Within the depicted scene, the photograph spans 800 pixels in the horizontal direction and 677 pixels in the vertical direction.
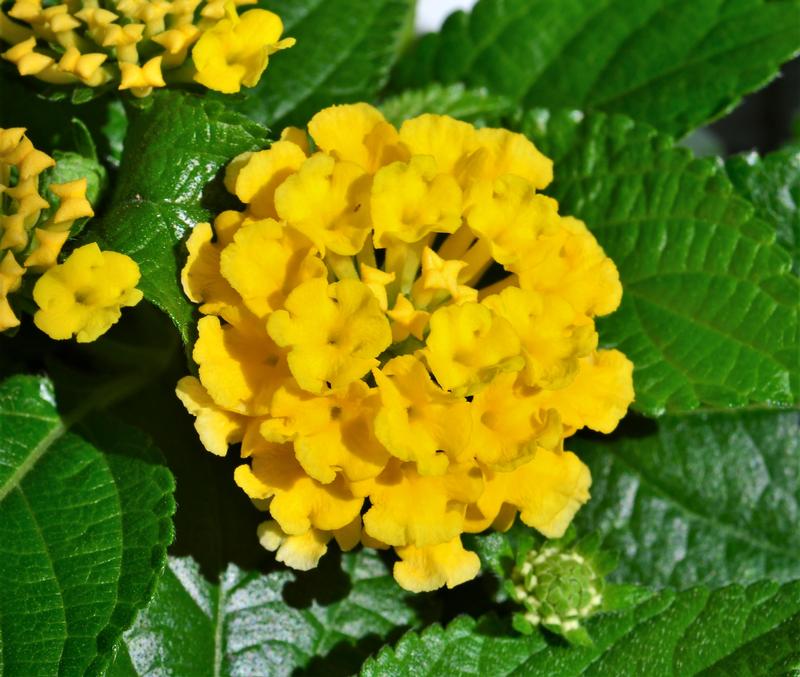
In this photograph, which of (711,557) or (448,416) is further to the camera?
(711,557)

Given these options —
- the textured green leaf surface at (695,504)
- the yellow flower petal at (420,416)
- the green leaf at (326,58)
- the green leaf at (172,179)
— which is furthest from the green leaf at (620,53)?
the yellow flower petal at (420,416)

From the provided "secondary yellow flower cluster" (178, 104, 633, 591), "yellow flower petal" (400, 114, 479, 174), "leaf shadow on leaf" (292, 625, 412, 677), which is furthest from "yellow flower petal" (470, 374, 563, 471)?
"leaf shadow on leaf" (292, 625, 412, 677)

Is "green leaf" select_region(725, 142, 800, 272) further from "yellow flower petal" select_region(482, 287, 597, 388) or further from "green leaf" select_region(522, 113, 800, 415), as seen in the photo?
"yellow flower petal" select_region(482, 287, 597, 388)

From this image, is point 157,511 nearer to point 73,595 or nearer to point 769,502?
point 73,595

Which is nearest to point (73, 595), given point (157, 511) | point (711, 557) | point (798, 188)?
point (157, 511)

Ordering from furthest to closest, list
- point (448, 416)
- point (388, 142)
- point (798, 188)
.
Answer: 1. point (798, 188)
2. point (388, 142)
3. point (448, 416)

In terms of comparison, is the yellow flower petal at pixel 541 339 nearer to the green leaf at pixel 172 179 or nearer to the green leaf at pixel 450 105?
the green leaf at pixel 172 179

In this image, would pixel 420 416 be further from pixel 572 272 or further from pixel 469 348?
pixel 572 272
